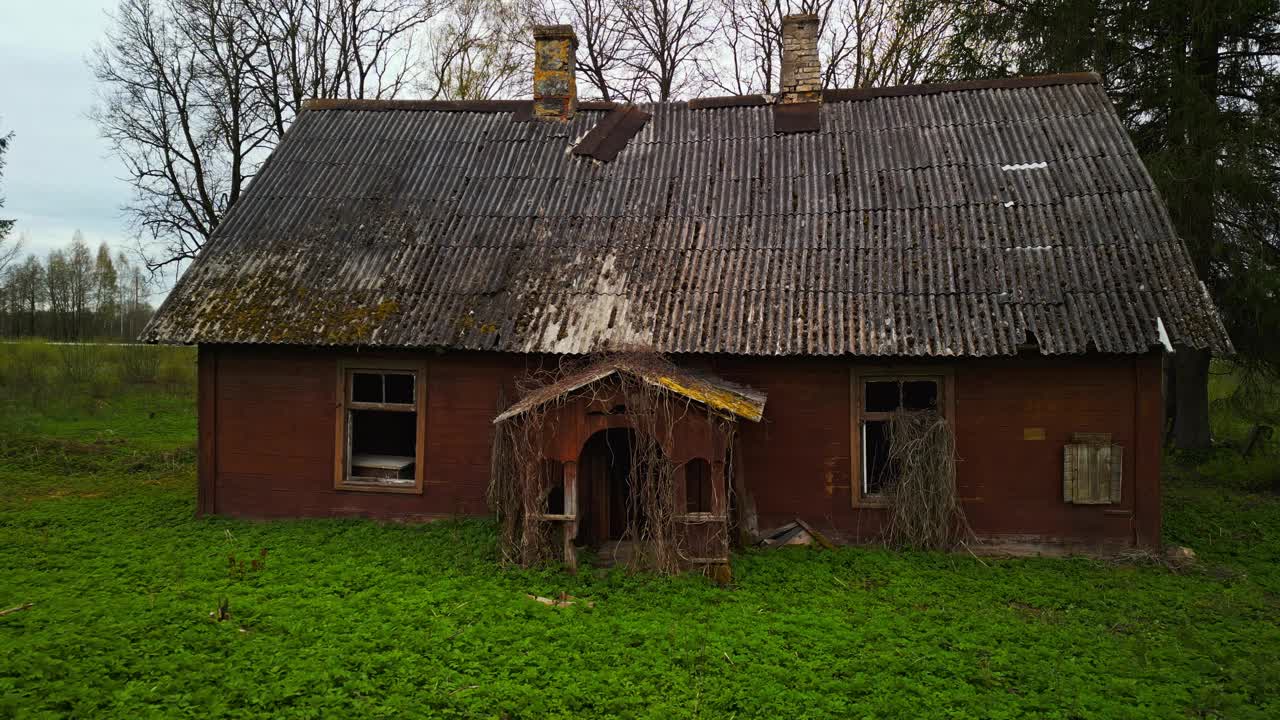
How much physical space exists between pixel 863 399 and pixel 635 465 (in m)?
2.92

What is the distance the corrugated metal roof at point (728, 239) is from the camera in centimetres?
887

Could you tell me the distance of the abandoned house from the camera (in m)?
8.59

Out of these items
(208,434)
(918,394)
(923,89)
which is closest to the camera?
(918,394)

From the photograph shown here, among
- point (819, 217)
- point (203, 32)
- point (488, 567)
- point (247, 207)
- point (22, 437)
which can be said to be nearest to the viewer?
point (488, 567)

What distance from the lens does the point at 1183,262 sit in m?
8.79

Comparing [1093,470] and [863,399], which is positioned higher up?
[863,399]

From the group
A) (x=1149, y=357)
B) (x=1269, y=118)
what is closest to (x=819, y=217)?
(x=1149, y=357)

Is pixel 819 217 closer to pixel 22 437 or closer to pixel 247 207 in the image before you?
pixel 247 207

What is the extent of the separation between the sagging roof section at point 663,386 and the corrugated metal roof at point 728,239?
0.56m

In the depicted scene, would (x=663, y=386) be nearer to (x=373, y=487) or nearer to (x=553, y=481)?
(x=553, y=481)

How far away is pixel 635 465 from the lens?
805cm

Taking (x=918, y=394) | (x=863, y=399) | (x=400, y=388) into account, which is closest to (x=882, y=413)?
(x=863, y=399)

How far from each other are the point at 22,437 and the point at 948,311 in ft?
59.3

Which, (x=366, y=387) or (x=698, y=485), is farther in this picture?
(x=366, y=387)
